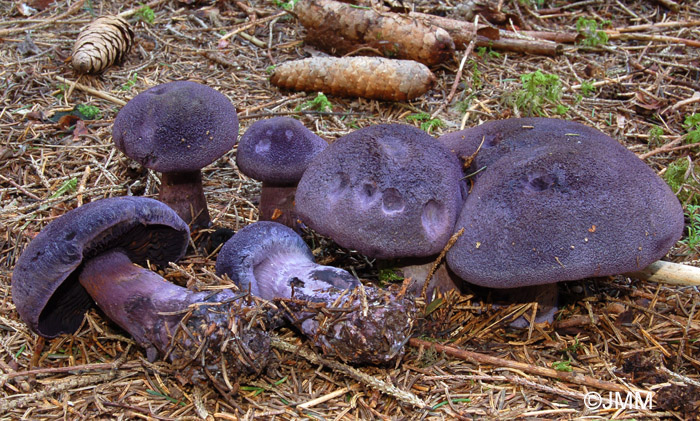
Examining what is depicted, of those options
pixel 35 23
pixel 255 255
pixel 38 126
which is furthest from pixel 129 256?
pixel 35 23

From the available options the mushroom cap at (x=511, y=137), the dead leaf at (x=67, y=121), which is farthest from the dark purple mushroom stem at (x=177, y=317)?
the dead leaf at (x=67, y=121)

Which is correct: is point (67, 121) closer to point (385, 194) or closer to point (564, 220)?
point (385, 194)

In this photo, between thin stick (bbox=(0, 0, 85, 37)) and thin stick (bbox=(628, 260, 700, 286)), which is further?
thin stick (bbox=(0, 0, 85, 37))

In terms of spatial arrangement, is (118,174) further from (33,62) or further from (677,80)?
(677,80)

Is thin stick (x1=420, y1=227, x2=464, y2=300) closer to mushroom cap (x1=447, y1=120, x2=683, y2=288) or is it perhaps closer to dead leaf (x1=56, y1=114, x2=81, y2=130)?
mushroom cap (x1=447, y1=120, x2=683, y2=288)

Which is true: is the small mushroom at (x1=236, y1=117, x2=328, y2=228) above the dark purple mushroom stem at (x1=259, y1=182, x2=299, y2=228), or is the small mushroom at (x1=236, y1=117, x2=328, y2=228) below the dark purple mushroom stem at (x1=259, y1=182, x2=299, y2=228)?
above

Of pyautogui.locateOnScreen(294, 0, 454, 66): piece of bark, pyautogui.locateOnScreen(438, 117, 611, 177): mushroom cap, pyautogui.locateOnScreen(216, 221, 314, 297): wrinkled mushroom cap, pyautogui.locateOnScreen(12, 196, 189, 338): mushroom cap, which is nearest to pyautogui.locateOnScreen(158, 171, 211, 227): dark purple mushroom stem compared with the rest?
pyautogui.locateOnScreen(12, 196, 189, 338): mushroom cap
